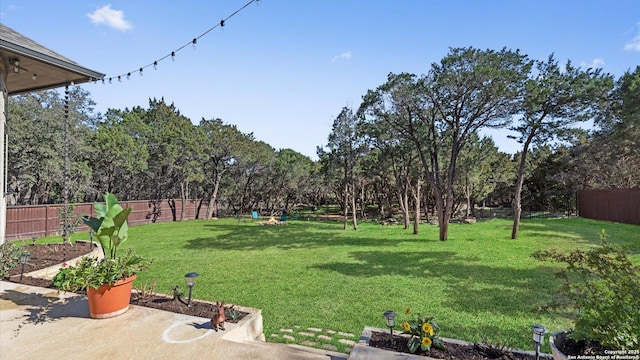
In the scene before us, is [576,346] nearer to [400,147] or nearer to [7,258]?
[7,258]

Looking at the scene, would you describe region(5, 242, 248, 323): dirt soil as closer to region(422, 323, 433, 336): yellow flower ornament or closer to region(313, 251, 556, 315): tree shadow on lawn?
region(422, 323, 433, 336): yellow flower ornament

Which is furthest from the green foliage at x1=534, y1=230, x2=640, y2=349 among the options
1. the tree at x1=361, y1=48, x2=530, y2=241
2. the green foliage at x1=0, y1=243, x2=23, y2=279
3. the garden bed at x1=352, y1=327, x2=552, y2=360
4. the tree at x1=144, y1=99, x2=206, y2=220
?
the tree at x1=144, y1=99, x2=206, y2=220

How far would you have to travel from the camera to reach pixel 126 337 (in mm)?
3062

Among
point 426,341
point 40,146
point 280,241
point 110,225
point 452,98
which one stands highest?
point 452,98

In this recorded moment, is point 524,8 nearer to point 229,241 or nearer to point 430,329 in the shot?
point 430,329

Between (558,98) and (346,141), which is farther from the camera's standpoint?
(346,141)

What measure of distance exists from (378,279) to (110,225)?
483cm

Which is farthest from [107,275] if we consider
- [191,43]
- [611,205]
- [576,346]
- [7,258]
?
[611,205]

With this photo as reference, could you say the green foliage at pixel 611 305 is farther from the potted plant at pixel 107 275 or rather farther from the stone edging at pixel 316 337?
the potted plant at pixel 107 275

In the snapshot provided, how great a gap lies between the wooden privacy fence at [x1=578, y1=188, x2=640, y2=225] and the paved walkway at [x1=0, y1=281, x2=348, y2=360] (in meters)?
18.8

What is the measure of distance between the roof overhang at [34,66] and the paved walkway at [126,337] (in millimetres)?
4111

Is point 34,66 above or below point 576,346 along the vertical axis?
above

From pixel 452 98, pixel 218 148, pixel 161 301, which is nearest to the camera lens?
pixel 161 301

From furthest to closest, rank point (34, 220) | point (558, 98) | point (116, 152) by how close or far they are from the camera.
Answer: point (116, 152) < point (34, 220) < point (558, 98)
